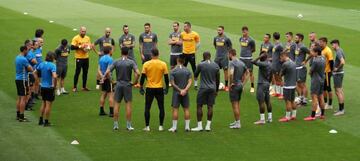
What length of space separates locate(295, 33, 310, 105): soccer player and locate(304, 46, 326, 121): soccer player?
73.9 inches

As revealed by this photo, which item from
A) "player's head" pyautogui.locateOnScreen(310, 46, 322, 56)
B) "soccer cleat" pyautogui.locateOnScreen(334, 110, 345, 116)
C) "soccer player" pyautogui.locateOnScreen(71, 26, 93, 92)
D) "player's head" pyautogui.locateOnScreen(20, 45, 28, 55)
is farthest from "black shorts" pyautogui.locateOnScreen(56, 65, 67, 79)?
"soccer cleat" pyautogui.locateOnScreen(334, 110, 345, 116)

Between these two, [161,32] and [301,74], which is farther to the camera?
[161,32]

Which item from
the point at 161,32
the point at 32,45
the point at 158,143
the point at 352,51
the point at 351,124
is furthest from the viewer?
the point at 161,32

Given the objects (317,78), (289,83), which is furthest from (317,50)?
(289,83)

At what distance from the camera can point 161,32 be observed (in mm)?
41625

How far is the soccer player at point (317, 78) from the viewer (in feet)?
79.0

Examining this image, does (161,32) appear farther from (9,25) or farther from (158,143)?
(158,143)

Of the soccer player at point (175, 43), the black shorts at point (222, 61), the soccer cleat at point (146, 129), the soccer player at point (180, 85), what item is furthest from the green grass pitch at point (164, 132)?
the soccer player at point (175, 43)

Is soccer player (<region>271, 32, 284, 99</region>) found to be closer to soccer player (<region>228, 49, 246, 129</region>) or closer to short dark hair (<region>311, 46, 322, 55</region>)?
short dark hair (<region>311, 46, 322, 55</region>)

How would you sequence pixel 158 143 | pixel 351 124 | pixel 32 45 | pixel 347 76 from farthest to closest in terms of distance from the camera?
pixel 347 76 → pixel 32 45 → pixel 351 124 → pixel 158 143

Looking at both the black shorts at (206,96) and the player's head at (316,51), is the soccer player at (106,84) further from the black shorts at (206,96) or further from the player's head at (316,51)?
the player's head at (316,51)

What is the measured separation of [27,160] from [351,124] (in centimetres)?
928

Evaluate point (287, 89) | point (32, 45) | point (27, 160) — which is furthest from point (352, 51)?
→ point (27, 160)

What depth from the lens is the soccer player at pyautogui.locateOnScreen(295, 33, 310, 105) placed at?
1032 inches
